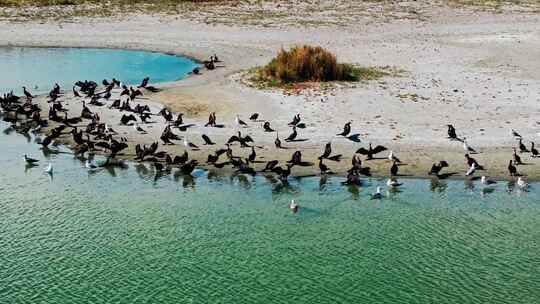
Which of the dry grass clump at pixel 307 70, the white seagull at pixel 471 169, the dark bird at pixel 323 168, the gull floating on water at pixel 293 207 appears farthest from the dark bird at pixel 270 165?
the dry grass clump at pixel 307 70

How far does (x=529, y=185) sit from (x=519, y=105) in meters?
7.42

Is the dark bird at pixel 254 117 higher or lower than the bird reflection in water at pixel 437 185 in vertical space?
higher

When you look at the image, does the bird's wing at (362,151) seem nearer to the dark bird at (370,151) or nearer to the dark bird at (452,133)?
the dark bird at (370,151)

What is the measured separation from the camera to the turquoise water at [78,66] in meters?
39.4

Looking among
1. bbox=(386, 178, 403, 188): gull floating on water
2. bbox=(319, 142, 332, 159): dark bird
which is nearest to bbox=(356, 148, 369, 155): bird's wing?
bbox=(319, 142, 332, 159): dark bird

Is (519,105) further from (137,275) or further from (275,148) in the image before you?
(137,275)

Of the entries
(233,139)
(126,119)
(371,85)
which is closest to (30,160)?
(126,119)

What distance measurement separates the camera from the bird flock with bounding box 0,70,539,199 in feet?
85.1

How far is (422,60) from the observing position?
40.1m

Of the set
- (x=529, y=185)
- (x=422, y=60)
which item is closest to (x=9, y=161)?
(x=529, y=185)

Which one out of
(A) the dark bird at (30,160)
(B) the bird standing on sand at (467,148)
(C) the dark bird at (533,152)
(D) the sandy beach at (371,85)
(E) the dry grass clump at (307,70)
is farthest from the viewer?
(E) the dry grass clump at (307,70)

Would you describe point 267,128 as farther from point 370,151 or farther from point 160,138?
point 370,151

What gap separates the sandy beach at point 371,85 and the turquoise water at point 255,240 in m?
1.99

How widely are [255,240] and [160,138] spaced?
889cm
